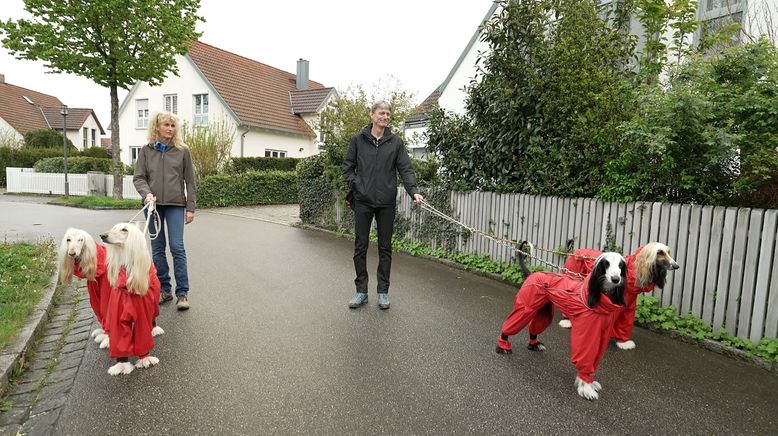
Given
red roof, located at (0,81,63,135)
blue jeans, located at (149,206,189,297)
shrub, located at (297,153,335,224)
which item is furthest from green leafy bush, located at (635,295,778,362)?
red roof, located at (0,81,63,135)

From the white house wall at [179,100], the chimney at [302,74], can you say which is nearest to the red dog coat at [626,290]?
the white house wall at [179,100]

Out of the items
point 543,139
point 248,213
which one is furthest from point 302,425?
point 248,213

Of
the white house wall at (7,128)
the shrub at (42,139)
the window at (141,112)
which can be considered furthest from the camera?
the white house wall at (7,128)

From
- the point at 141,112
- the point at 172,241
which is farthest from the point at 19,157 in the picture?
the point at 172,241

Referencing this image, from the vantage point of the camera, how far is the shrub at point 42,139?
115 feet

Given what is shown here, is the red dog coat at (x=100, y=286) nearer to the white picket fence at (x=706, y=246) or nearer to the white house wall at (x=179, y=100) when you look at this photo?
the white picket fence at (x=706, y=246)

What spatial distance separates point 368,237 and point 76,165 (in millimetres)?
24810

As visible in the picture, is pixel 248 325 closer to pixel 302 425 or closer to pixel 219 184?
pixel 302 425

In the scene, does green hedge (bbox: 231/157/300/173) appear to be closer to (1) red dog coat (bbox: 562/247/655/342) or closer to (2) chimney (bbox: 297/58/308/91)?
(2) chimney (bbox: 297/58/308/91)

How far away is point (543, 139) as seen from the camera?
287 inches

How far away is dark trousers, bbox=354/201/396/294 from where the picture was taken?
5637 millimetres

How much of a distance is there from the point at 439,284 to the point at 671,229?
308 centimetres

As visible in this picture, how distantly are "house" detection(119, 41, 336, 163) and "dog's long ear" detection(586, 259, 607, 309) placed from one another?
77.1ft

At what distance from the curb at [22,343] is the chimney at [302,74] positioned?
31.0 metres
